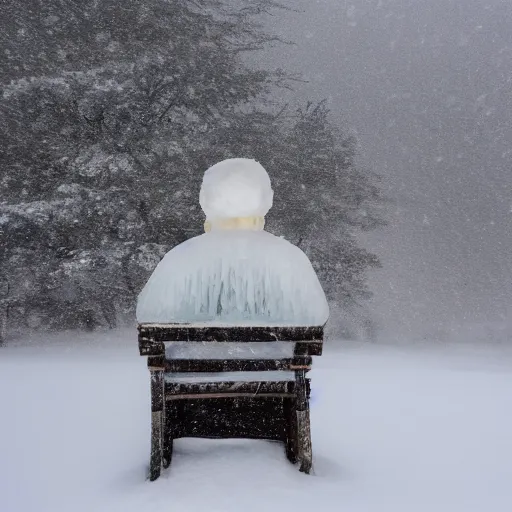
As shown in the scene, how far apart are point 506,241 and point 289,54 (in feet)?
71.3

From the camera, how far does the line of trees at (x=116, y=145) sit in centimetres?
966

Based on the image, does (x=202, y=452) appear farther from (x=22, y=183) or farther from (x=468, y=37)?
(x=468, y=37)

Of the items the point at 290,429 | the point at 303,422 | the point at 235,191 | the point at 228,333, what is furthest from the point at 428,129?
the point at 228,333

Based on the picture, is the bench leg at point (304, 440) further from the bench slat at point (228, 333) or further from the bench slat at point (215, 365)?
the bench slat at point (228, 333)

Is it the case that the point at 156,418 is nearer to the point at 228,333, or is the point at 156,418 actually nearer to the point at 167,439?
the point at 167,439

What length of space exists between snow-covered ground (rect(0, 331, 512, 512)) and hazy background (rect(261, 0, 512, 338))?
16.3 meters

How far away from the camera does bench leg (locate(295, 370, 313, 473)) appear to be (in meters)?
3.24

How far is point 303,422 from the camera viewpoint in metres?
3.26

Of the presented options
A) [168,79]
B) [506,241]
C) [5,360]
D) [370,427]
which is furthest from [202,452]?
[506,241]

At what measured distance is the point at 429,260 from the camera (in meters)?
27.6

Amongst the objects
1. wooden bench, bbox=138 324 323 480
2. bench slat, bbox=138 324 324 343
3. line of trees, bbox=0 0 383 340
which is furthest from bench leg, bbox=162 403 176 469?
line of trees, bbox=0 0 383 340

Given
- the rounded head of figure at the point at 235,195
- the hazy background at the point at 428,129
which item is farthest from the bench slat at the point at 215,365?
the hazy background at the point at 428,129

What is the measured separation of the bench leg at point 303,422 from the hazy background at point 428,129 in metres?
19.2

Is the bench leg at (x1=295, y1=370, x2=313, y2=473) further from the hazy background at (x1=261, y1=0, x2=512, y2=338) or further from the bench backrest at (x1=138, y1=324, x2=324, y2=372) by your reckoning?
the hazy background at (x1=261, y1=0, x2=512, y2=338)
